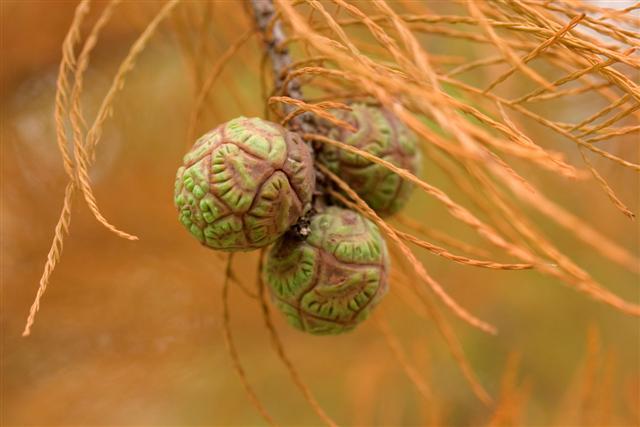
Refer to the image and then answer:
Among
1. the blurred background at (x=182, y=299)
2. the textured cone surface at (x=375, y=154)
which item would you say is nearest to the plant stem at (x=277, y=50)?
the textured cone surface at (x=375, y=154)

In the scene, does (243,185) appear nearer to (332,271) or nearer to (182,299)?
(332,271)

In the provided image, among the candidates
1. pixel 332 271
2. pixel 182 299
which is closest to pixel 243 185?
pixel 332 271

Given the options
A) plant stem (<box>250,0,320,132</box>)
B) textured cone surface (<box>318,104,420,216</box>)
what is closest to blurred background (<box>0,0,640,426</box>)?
plant stem (<box>250,0,320,132</box>)

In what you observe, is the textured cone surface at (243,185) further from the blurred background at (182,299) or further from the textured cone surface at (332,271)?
the blurred background at (182,299)

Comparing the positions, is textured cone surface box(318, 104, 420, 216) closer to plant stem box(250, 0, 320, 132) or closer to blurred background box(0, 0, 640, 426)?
plant stem box(250, 0, 320, 132)

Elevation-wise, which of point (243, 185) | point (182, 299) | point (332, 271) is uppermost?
point (243, 185)

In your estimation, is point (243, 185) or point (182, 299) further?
point (182, 299)
